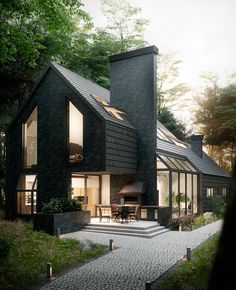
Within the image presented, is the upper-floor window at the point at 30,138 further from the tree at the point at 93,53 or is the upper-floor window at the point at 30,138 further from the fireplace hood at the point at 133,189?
the tree at the point at 93,53

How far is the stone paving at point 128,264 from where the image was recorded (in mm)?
8273

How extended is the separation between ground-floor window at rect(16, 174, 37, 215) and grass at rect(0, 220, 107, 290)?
532 cm

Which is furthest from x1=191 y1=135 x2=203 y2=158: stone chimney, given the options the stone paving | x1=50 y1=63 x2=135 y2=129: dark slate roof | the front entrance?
the stone paving

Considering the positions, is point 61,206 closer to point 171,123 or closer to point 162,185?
point 162,185

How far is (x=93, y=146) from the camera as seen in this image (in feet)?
59.2

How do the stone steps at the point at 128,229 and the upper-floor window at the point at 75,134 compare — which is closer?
the stone steps at the point at 128,229

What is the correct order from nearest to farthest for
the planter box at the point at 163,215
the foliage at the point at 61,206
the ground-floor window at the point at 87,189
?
the foliage at the point at 61,206 < the planter box at the point at 163,215 < the ground-floor window at the point at 87,189

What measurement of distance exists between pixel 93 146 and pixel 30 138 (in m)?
5.15

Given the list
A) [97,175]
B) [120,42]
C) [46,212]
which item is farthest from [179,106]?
[46,212]

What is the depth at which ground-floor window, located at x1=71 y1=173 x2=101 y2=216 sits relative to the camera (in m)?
20.0

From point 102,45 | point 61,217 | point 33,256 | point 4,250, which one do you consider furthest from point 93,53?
point 4,250

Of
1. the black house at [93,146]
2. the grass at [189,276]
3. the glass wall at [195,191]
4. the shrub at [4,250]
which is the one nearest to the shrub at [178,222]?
the black house at [93,146]

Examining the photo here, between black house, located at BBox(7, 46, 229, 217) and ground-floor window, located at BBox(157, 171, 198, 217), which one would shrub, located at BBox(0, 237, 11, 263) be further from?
ground-floor window, located at BBox(157, 171, 198, 217)

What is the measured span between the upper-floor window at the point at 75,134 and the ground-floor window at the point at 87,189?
4.00 feet
